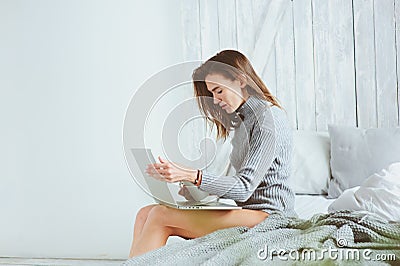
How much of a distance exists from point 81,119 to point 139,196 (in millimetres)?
561

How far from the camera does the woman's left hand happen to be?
2.18m

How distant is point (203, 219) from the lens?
7.52 feet

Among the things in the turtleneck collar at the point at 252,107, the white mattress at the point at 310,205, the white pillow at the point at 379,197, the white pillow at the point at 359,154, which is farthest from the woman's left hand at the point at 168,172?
the white pillow at the point at 359,154

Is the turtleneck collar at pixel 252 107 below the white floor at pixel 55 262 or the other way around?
the other way around

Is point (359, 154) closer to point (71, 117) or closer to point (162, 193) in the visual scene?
point (162, 193)

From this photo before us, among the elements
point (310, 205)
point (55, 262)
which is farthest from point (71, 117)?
point (310, 205)

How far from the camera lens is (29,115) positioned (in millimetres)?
4098

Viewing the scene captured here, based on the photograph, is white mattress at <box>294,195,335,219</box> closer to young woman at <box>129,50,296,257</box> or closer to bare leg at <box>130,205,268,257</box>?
young woman at <box>129,50,296,257</box>

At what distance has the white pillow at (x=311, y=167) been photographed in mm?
3418

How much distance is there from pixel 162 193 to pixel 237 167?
1.04 feet

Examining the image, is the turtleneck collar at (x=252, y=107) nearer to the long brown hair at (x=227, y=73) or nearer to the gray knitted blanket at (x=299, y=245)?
the long brown hair at (x=227, y=73)

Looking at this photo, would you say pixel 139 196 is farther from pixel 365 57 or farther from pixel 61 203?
pixel 365 57

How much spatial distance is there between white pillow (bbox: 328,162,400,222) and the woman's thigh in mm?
438

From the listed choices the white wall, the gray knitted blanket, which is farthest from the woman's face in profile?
the white wall
